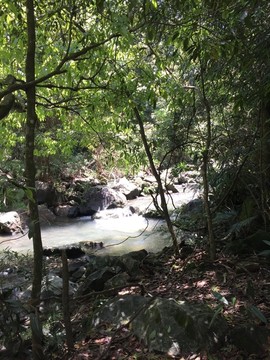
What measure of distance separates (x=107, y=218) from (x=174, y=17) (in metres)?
12.0

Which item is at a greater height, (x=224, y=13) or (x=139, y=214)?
(x=224, y=13)

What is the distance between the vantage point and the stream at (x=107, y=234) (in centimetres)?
1012

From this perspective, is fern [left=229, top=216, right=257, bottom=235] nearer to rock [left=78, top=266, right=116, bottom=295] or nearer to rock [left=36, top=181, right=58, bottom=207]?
rock [left=78, top=266, right=116, bottom=295]

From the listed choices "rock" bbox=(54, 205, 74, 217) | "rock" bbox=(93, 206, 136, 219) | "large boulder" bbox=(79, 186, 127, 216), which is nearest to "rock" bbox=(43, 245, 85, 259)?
"rock" bbox=(93, 206, 136, 219)

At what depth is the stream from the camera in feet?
33.2

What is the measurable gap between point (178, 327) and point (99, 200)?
1427cm

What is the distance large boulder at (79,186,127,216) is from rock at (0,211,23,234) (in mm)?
3445

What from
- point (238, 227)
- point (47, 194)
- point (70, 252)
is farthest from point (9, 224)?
point (238, 227)

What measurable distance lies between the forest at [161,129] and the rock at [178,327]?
0.08 feet

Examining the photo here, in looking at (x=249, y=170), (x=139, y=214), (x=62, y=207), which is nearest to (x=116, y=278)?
(x=249, y=170)

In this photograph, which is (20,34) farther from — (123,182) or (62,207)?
(123,182)

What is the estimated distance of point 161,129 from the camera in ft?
23.4

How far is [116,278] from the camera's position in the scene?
5.31 m

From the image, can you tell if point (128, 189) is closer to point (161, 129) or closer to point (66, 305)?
point (161, 129)
